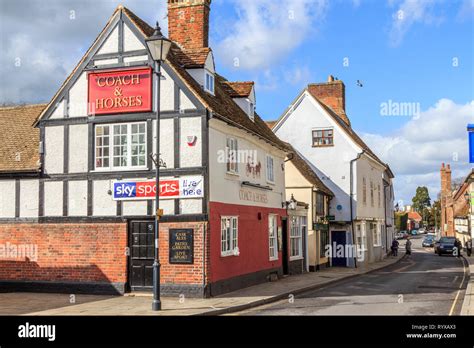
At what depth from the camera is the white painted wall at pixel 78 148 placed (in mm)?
18453

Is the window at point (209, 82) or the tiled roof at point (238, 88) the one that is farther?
the tiled roof at point (238, 88)

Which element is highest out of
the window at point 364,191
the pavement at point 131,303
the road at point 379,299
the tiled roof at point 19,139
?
the tiled roof at point 19,139

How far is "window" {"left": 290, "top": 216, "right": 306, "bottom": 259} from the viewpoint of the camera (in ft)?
88.4

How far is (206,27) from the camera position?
21938 millimetres

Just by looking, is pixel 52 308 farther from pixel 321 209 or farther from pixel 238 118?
pixel 321 209

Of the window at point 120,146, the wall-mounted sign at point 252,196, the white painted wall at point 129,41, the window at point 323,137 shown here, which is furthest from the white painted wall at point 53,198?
the window at point 323,137

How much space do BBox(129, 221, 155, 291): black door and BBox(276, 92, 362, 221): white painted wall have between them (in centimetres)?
1851

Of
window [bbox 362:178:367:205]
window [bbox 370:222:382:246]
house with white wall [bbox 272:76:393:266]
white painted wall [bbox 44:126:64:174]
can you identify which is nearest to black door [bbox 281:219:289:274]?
house with white wall [bbox 272:76:393:266]

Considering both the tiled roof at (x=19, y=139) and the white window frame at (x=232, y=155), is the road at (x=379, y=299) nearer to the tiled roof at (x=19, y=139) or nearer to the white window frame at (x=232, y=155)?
the white window frame at (x=232, y=155)

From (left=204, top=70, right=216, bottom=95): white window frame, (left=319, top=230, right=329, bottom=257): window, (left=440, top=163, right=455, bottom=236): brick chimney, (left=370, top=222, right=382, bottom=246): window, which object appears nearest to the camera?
(left=204, top=70, right=216, bottom=95): white window frame

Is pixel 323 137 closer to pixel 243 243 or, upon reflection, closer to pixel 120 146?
pixel 243 243

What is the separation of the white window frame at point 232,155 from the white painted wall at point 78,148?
468cm

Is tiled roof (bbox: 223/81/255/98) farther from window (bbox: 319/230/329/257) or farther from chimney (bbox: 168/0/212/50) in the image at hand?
window (bbox: 319/230/329/257)
